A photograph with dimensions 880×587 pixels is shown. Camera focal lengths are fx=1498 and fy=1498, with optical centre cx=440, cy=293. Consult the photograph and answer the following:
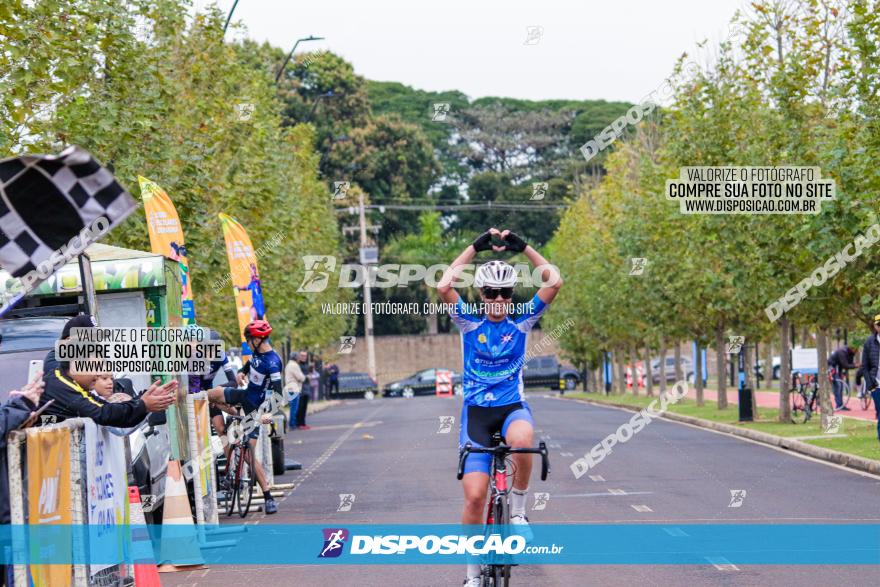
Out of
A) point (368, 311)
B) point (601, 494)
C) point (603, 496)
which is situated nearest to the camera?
point (603, 496)

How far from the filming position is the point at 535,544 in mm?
14188

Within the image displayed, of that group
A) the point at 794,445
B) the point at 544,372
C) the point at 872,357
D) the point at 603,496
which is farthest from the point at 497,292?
the point at 544,372

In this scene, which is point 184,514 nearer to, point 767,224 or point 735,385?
point 767,224

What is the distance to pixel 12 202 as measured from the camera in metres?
8.58

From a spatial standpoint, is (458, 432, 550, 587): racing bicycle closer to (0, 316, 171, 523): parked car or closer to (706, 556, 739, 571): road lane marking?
(706, 556, 739, 571): road lane marking

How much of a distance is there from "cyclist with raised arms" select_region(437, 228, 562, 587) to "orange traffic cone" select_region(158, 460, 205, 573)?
14.4 feet

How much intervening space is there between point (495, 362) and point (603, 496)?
352 inches

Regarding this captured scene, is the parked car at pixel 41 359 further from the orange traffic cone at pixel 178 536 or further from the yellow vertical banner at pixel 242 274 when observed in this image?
the yellow vertical banner at pixel 242 274

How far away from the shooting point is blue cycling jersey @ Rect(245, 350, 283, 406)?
17.5 m

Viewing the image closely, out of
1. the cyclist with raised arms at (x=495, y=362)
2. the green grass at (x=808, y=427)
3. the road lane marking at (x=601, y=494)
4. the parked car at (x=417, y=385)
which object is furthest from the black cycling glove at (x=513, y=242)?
the parked car at (x=417, y=385)

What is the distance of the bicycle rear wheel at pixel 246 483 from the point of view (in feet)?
59.9

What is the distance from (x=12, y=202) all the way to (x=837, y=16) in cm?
2809

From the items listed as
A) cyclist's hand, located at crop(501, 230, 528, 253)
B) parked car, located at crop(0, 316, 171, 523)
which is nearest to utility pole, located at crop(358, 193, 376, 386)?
parked car, located at crop(0, 316, 171, 523)

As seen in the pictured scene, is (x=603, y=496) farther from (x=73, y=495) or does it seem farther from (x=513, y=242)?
(x=73, y=495)
